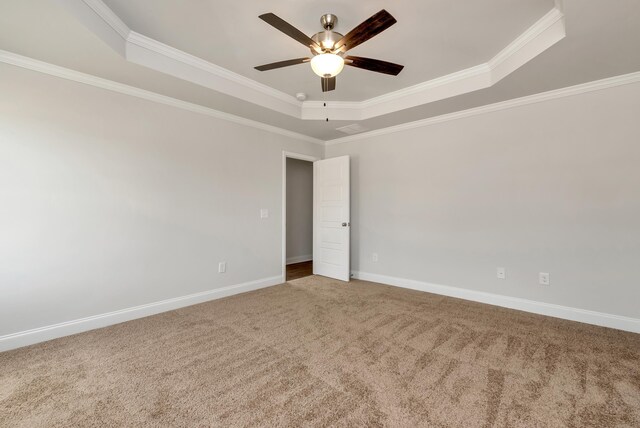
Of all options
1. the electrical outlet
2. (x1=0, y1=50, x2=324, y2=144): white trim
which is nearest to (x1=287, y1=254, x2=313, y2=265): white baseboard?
(x1=0, y1=50, x2=324, y2=144): white trim

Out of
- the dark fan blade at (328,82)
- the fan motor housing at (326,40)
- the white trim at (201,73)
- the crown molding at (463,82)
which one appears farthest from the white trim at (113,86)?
the fan motor housing at (326,40)

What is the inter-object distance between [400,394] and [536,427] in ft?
2.27

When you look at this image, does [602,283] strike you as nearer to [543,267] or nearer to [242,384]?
[543,267]

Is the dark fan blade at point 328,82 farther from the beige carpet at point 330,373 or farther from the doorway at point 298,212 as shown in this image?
the doorway at point 298,212

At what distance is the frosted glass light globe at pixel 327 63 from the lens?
6.73ft

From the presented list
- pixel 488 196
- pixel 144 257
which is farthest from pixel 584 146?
pixel 144 257

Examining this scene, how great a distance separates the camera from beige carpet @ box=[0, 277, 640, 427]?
5.21ft

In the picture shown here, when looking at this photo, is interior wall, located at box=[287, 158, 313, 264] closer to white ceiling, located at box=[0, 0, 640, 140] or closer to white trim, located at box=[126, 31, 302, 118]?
white trim, located at box=[126, 31, 302, 118]

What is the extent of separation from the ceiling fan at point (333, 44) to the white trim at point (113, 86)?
163cm

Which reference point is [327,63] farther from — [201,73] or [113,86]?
[113,86]

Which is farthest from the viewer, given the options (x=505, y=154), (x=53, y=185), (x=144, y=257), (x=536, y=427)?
(x=505, y=154)

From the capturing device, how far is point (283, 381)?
6.22ft

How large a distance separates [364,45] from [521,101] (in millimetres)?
2011

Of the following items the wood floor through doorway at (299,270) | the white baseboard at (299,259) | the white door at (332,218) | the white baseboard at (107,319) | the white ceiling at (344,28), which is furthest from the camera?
the white baseboard at (299,259)
